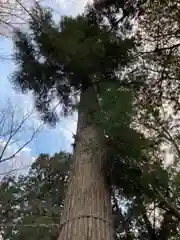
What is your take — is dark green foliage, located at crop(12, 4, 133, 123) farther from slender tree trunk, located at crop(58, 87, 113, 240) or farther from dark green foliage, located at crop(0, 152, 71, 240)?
dark green foliage, located at crop(0, 152, 71, 240)

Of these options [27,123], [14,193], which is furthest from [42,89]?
[14,193]

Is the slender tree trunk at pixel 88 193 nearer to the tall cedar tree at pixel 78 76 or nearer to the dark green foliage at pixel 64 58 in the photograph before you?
the tall cedar tree at pixel 78 76

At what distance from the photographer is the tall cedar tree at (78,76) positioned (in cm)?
206

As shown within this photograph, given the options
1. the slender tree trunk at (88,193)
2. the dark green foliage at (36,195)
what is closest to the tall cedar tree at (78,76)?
the slender tree trunk at (88,193)

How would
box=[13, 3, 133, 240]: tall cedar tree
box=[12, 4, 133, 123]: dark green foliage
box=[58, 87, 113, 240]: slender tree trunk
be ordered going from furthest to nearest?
1. box=[12, 4, 133, 123]: dark green foliage
2. box=[13, 3, 133, 240]: tall cedar tree
3. box=[58, 87, 113, 240]: slender tree trunk

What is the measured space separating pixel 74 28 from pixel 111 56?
1.54 feet

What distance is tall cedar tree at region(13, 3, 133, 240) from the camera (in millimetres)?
2064

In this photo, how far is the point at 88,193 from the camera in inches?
80.7

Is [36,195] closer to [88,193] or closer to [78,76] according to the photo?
[78,76]

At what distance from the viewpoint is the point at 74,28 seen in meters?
3.12

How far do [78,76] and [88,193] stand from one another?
137 cm

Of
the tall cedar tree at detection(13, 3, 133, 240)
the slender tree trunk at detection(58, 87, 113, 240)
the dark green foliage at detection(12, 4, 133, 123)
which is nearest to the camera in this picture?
the slender tree trunk at detection(58, 87, 113, 240)

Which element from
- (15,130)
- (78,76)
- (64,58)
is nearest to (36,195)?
(15,130)

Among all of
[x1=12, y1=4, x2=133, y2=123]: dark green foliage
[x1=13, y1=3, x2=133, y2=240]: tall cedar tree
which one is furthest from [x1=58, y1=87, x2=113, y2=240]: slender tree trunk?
[x1=12, y1=4, x2=133, y2=123]: dark green foliage
